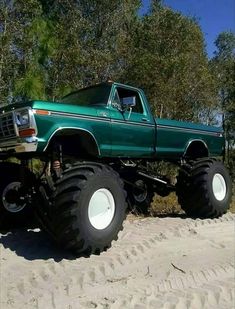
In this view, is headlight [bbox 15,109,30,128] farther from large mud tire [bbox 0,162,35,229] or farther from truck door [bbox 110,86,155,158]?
truck door [bbox 110,86,155,158]

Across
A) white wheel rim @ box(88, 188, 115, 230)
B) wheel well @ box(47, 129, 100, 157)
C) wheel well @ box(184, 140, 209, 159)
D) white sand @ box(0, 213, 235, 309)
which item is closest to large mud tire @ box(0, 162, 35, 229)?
white sand @ box(0, 213, 235, 309)

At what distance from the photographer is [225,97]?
29.2 m

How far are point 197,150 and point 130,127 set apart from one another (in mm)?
2822

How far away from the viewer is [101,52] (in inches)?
650

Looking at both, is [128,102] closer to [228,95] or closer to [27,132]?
[27,132]

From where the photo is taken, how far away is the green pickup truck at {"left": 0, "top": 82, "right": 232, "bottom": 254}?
6.02 meters

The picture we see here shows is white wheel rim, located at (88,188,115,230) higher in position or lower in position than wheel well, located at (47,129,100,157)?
lower

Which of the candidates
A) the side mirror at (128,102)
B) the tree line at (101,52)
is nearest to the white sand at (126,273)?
the side mirror at (128,102)

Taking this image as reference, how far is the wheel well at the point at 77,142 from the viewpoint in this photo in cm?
667

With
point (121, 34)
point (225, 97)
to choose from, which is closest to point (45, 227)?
point (121, 34)

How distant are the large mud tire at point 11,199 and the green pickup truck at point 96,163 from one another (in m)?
0.02

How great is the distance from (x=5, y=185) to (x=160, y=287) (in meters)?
3.14

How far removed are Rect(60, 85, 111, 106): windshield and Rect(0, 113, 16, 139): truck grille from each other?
1.66 metres

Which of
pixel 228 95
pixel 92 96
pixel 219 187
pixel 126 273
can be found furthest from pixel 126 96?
pixel 228 95
